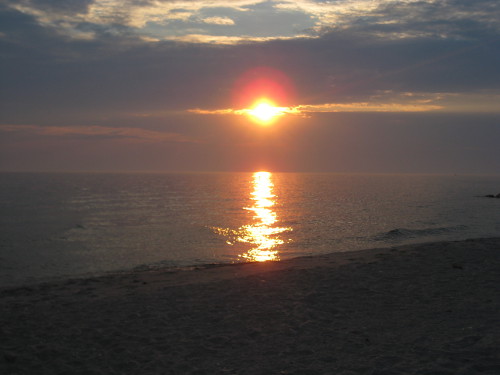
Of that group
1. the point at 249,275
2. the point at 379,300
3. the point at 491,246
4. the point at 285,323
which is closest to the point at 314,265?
the point at 249,275

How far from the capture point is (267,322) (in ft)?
38.9

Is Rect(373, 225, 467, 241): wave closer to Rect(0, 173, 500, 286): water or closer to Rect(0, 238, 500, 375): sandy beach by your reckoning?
Rect(0, 173, 500, 286): water

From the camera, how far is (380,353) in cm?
948

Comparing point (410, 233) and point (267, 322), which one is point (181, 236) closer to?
point (410, 233)

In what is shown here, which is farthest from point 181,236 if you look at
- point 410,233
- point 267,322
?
point 267,322

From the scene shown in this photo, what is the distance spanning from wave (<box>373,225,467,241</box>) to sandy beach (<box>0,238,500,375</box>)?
43.0 feet

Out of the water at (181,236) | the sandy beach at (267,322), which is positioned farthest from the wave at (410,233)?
the sandy beach at (267,322)

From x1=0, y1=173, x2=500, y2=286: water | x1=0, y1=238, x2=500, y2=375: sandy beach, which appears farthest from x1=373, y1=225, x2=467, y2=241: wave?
x1=0, y1=238, x2=500, y2=375: sandy beach

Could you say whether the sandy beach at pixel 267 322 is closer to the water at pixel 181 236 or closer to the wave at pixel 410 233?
the water at pixel 181 236

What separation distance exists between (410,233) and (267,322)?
25.3 metres

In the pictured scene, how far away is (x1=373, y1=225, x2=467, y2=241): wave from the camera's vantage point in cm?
3228

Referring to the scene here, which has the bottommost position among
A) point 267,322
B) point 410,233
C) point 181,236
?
point 181,236

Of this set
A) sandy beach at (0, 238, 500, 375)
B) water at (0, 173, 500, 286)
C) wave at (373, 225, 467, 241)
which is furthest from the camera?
wave at (373, 225, 467, 241)

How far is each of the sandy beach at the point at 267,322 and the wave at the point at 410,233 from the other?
1312 cm
